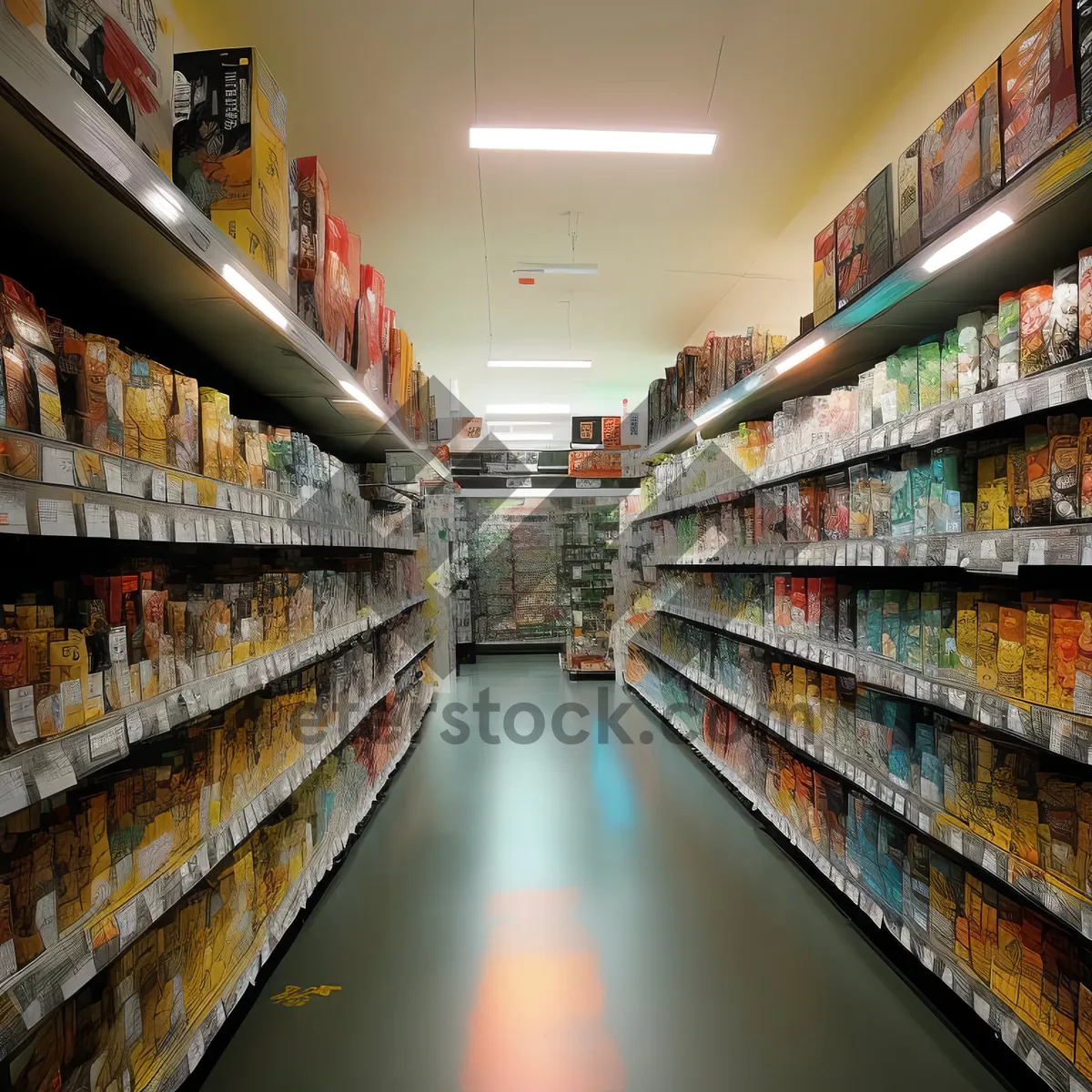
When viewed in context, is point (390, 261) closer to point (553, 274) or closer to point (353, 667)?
point (553, 274)

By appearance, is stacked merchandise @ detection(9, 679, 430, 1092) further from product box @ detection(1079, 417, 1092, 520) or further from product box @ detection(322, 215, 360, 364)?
product box @ detection(1079, 417, 1092, 520)

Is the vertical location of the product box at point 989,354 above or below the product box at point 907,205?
below

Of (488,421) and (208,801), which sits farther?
(488,421)

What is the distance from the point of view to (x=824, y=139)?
13.8 ft

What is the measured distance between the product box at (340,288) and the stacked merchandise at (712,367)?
86.1 inches

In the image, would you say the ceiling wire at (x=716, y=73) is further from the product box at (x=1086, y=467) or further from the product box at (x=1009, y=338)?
the product box at (x=1086, y=467)

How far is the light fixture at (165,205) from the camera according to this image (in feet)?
4.33

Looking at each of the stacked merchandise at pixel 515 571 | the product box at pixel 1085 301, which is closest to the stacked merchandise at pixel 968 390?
the product box at pixel 1085 301

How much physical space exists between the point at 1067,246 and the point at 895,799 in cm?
172

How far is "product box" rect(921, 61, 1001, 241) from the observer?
1771 millimetres

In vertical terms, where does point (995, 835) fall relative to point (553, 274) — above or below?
below

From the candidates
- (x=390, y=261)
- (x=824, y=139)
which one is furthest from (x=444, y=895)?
(x=390, y=261)

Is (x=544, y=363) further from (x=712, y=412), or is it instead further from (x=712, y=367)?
(x=712, y=412)

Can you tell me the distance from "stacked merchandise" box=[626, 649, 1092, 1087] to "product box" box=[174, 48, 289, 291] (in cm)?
250
